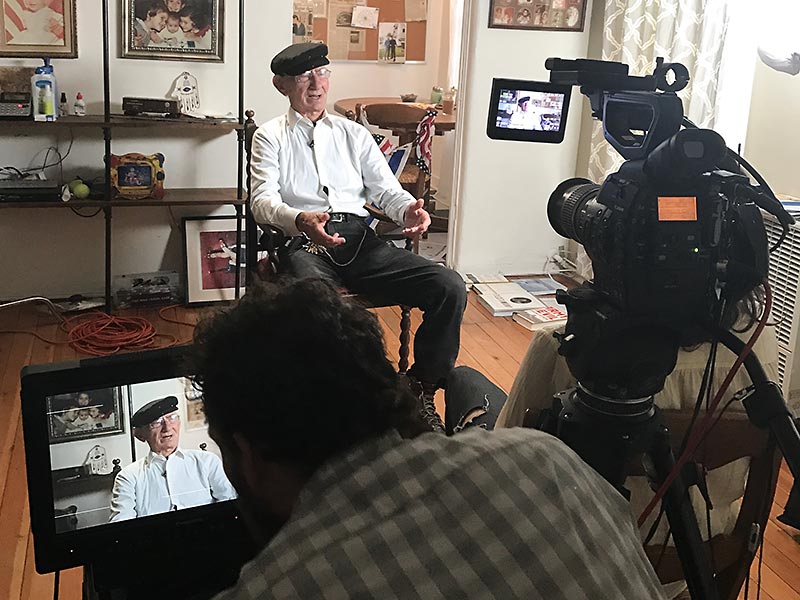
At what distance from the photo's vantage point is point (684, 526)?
4.21 feet

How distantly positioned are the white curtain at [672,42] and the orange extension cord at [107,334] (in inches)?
79.8

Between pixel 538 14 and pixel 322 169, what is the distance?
163cm

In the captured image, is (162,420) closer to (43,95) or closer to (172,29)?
(43,95)

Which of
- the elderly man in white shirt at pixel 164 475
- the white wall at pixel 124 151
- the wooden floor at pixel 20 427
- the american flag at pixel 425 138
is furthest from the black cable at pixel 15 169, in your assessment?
the elderly man in white shirt at pixel 164 475

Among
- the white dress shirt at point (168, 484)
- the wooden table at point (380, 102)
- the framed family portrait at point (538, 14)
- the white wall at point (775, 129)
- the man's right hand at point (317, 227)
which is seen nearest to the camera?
the white dress shirt at point (168, 484)

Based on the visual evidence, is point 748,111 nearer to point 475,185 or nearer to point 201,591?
point 475,185

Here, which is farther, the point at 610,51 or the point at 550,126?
the point at 610,51

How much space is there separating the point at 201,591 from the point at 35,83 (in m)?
2.62

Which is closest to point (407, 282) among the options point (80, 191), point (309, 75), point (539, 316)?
point (309, 75)

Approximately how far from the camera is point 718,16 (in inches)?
132

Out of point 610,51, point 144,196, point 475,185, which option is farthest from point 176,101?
point 610,51

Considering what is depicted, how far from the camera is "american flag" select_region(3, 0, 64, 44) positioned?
10.6ft

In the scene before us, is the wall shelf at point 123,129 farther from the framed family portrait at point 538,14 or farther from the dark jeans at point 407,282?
the framed family portrait at point 538,14

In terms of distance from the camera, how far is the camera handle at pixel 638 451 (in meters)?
1.25
